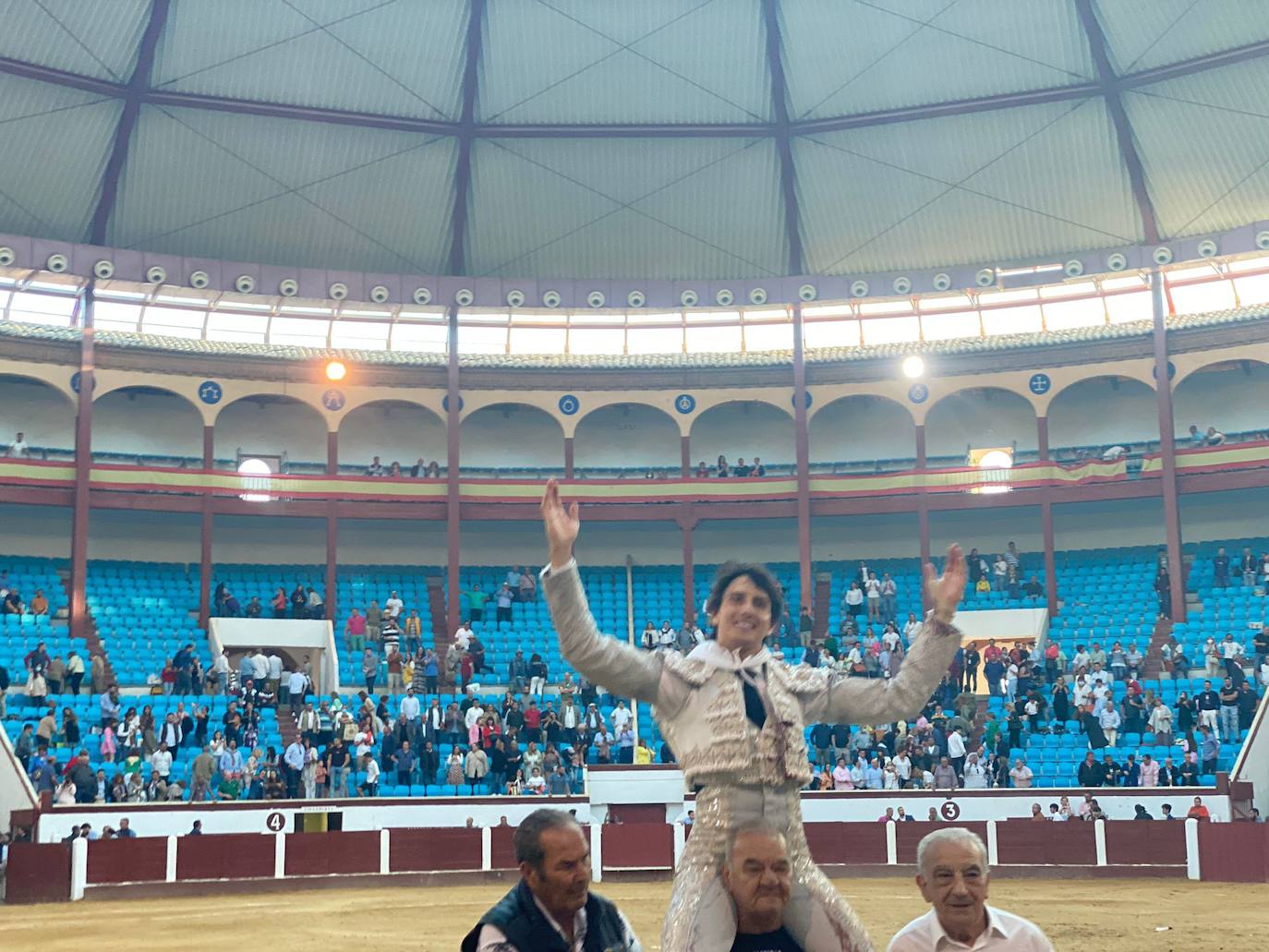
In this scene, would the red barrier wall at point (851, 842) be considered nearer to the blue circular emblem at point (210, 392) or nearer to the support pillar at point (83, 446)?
the support pillar at point (83, 446)

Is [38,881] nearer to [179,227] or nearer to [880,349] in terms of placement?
[179,227]

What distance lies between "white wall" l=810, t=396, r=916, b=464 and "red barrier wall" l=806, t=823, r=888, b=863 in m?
13.0

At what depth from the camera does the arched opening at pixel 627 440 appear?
33.7 metres

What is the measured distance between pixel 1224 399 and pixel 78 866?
2261 centimetres

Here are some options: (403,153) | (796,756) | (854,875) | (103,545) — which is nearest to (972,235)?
(403,153)

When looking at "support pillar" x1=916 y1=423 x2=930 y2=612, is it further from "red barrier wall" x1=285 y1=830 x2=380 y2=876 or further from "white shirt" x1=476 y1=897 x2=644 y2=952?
"white shirt" x1=476 y1=897 x2=644 y2=952

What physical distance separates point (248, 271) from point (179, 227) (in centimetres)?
173

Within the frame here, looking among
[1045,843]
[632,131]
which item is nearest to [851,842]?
[1045,843]

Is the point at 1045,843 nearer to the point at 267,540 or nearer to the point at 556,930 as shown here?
the point at 267,540

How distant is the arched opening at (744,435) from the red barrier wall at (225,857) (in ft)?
50.8

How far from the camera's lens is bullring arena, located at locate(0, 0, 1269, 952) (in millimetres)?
21438

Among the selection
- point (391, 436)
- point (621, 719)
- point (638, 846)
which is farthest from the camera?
point (391, 436)

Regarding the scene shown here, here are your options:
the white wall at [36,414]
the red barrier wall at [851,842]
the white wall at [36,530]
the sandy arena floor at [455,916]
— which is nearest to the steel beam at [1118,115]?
the red barrier wall at [851,842]

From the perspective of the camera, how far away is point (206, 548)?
2830cm
